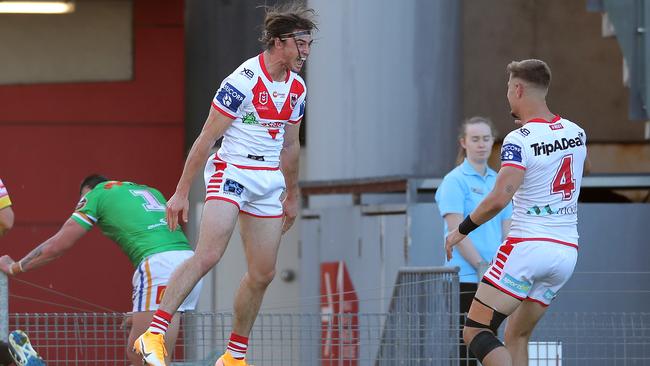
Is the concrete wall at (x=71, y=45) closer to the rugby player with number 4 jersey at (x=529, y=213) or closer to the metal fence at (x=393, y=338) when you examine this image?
the metal fence at (x=393, y=338)

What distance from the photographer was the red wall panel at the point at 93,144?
15.6 meters

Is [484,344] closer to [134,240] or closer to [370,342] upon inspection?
[370,342]

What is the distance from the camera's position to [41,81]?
15.8 m

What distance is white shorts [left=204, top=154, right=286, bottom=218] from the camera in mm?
7438

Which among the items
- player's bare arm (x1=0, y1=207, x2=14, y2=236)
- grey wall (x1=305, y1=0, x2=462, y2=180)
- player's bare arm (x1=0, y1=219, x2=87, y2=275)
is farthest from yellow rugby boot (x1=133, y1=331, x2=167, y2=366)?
grey wall (x1=305, y1=0, x2=462, y2=180)

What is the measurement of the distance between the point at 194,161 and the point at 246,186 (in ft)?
1.05

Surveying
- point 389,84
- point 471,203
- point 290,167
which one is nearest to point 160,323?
point 290,167

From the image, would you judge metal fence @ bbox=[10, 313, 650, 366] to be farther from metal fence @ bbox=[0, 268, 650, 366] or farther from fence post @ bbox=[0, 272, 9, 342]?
fence post @ bbox=[0, 272, 9, 342]

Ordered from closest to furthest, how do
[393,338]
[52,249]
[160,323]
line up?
[160,323] → [52,249] → [393,338]

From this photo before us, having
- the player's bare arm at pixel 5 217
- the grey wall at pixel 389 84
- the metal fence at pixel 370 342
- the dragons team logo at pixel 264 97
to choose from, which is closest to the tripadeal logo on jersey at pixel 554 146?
the dragons team logo at pixel 264 97

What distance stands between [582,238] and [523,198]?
10.6 feet

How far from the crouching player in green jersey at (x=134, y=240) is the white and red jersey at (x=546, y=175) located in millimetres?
2479

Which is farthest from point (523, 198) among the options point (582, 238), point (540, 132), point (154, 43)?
point (154, 43)

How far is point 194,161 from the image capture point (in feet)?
24.0
